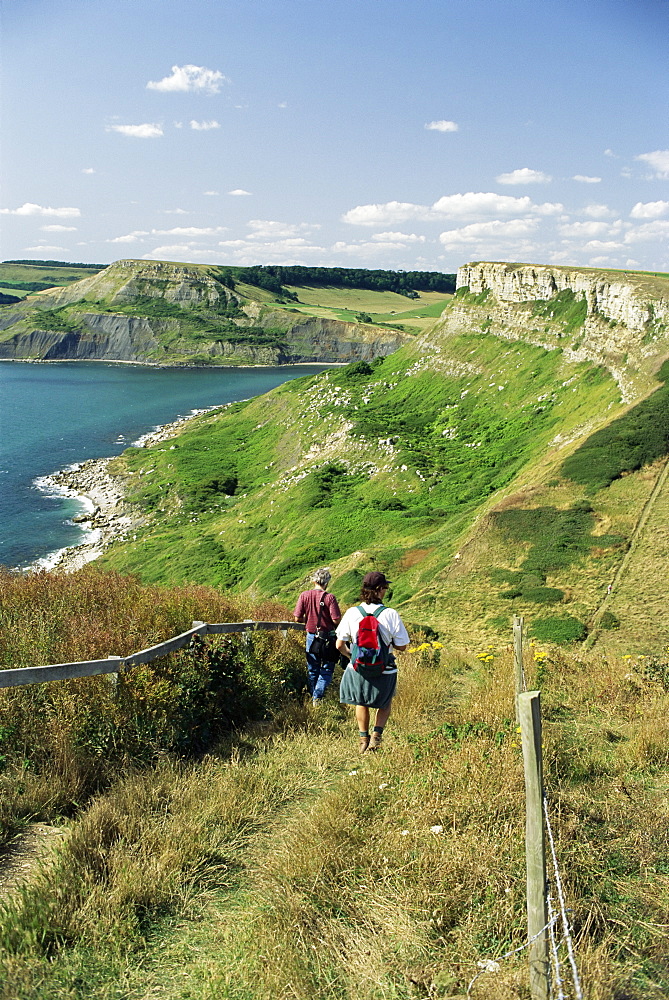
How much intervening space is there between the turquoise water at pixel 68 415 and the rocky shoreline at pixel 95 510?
133cm

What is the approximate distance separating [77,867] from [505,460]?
3999 centimetres

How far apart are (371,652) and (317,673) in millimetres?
2797

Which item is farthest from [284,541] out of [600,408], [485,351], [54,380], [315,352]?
[315,352]

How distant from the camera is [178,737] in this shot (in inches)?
295

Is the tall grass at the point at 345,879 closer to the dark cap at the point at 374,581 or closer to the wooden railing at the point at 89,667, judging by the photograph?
the wooden railing at the point at 89,667

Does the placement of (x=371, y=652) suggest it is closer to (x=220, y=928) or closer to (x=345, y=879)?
(x=345, y=879)

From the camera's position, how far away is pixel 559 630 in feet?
61.4

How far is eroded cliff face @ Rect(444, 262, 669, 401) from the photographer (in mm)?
38406

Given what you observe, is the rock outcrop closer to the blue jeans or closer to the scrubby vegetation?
the scrubby vegetation

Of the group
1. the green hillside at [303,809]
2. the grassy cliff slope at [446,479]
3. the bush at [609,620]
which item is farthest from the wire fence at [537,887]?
the bush at [609,620]

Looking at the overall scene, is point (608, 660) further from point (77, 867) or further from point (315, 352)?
point (315, 352)

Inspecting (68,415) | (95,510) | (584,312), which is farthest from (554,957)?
(68,415)

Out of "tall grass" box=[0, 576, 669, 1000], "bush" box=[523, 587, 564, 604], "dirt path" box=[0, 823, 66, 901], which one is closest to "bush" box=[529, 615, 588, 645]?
"bush" box=[523, 587, 564, 604]

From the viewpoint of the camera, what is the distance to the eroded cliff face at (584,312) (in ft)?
126
